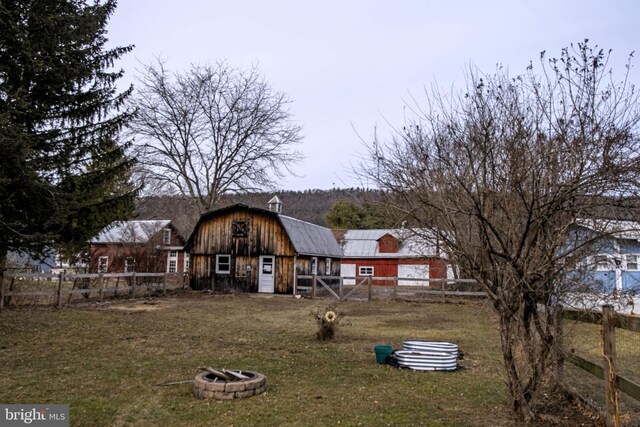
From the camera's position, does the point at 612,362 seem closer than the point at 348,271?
Yes

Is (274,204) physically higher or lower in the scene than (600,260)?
higher

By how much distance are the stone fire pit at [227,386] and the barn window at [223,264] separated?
64.6 feet

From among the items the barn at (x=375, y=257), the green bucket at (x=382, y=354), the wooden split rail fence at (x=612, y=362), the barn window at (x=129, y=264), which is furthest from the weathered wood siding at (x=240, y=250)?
the wooden split rail fence at (x=612, y=362)

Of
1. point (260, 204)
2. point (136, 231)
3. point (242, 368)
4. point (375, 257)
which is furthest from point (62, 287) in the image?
point (375, 257)

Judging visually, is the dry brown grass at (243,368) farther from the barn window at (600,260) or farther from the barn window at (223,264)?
the barn window at (223,264)

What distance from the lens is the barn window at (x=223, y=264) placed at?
1010 inches

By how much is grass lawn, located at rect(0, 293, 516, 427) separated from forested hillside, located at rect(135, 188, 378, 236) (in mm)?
2669

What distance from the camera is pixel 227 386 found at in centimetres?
586

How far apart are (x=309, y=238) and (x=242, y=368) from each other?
20.5m

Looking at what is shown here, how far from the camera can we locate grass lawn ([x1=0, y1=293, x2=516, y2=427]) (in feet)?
17.5

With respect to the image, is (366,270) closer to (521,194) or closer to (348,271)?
(348,271)

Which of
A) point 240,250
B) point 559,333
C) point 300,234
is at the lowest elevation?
point 559,333

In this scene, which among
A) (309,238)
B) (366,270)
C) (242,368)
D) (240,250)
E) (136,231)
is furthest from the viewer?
(366,270)

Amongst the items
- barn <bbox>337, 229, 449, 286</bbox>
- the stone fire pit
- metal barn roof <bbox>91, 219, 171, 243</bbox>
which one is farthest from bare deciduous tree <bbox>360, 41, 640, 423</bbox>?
barn <bbox>337, 229, 449, 286</bbox>
